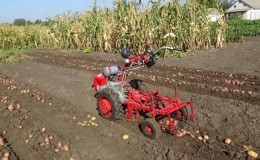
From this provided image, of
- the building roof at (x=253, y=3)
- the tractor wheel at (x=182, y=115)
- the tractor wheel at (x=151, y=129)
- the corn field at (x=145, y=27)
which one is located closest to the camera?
the tractor wheel at (x=151, y=129)

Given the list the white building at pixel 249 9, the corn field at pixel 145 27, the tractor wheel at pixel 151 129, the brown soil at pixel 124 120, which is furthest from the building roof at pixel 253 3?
the tractor wheel at pixel 151 129

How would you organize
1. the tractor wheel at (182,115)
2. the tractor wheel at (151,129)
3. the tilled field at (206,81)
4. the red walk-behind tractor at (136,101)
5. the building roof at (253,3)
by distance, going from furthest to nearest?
1. the building roof at (253,3)
2. the tilled field at (206,81)
3. the tractor wheel at (182,115)
4. the red walk-behind tractor at (136,101)
5. the tractor wheel at (151,129)

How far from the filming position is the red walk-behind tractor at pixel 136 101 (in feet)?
17.1

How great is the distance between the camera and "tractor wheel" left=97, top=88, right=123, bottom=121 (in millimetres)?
5793

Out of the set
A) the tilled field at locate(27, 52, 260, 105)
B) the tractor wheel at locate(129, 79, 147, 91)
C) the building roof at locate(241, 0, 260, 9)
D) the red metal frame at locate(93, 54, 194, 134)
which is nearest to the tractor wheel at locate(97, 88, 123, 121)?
the red metal frame at locate(93, 54, 194, 134)

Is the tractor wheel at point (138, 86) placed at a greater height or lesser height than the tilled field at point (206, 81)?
greater

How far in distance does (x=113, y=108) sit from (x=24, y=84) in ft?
17.6

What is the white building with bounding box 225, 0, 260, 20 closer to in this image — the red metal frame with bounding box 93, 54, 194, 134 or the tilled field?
the tilled field

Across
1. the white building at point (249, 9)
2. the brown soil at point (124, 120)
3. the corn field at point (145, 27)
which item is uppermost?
the white building at point (249, 9)

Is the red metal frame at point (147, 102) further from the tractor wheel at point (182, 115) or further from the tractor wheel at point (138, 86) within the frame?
the tractor wheel at point (138, 86)

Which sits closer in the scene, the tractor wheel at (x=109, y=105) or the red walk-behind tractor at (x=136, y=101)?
the red walk-behind tractor at (x=136, y=101)

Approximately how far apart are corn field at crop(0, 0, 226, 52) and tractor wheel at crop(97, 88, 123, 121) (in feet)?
18.8

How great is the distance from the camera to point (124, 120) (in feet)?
19.9

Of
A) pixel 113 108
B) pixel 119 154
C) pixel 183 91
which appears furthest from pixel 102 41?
pixel 119 154
